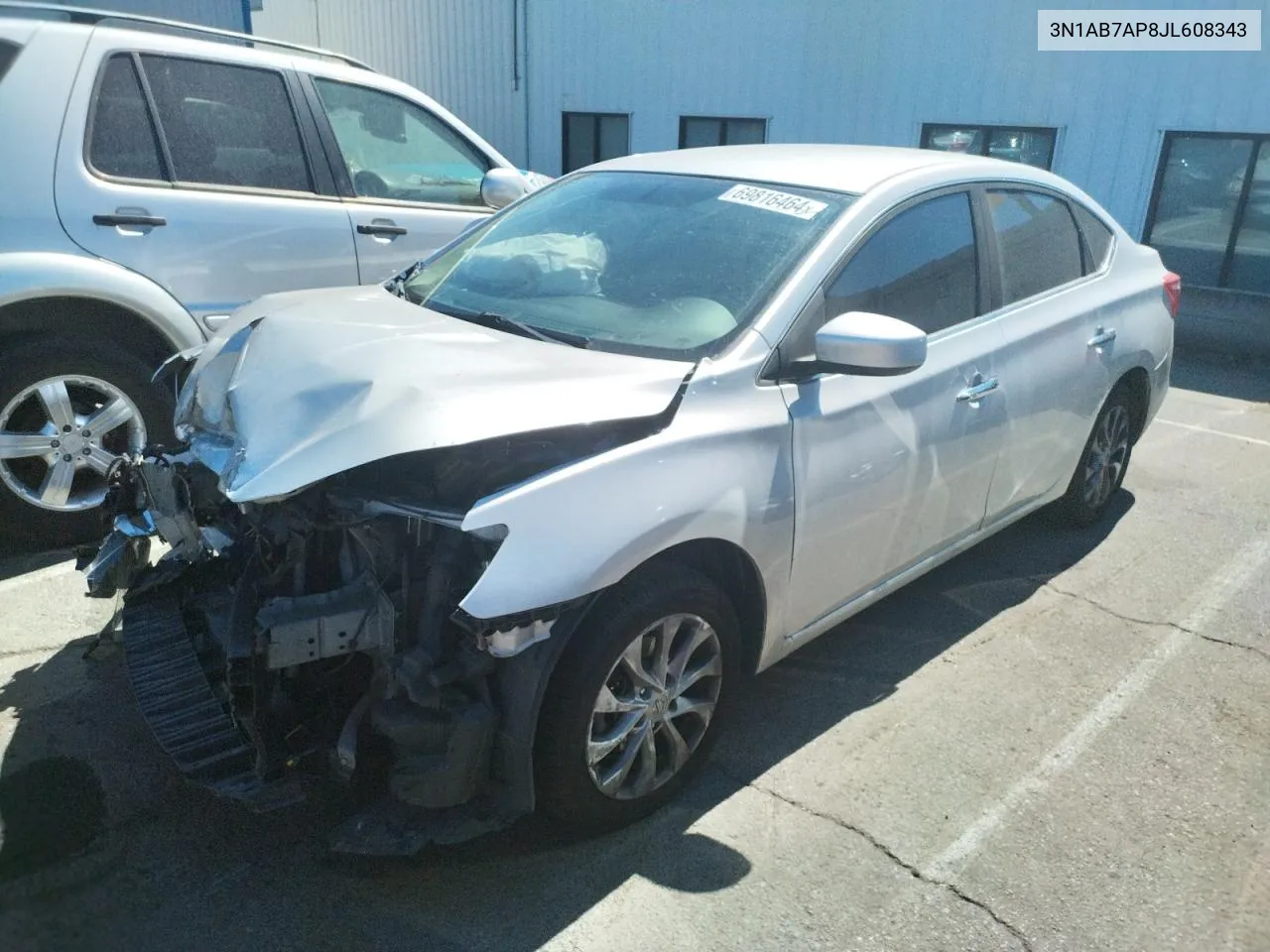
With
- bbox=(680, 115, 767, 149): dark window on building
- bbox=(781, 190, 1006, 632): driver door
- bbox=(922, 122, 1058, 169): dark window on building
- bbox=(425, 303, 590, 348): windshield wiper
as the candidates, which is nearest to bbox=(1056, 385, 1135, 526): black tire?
bbox=(781, 190, 1006, 632): driver door

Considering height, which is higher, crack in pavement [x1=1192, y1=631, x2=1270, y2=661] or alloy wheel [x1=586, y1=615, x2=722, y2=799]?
alloy wheel [x1=586, y1=615, x2=722, y2=799]

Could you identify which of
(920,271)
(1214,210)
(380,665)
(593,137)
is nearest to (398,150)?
(920,271)

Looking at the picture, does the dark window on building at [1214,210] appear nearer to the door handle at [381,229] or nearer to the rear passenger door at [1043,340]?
the rear passenger door at [1043,340]

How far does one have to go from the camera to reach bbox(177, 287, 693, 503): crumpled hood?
236 cm

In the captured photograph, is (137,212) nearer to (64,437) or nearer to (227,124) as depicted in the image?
(227,124)

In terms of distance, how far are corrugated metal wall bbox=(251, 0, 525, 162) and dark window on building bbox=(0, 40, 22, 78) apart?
13652 mm

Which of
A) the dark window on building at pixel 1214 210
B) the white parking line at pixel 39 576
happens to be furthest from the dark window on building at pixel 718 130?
the white parking line at pixel 39 576

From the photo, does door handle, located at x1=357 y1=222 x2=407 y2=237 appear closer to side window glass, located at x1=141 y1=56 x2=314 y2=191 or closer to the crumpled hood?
side window glass, located at x1=141 y1=56 x2=314 y2=191

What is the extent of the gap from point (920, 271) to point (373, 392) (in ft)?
6.43

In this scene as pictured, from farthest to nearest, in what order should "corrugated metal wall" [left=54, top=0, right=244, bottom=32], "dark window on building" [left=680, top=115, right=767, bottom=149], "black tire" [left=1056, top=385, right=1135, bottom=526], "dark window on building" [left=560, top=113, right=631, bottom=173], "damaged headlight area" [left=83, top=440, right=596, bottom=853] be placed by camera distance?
"dark window on building" [left=560, top=113, right=631, bottom=173]
"dark window on building" [left=680, top=115, right=767, bottom=149]
"corrugated metal wall" [left=54, top=0, right=244, bottom=32]
"black tire" [left=1056, top=385, right=1135, bottom=526]
"damaged headlight area" [left=83, top=440, right=596, bottom=853]

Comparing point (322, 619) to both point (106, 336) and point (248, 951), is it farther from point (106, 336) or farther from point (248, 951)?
point (106, 336)

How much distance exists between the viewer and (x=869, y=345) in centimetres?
272

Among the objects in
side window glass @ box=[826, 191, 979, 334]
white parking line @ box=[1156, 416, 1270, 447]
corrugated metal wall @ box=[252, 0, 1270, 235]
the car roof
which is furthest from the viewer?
corrugated metal wall @ box=[252, 0, 1270, 235]

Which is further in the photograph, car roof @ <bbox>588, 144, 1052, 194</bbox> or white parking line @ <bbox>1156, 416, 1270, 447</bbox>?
white parking line @ <bbox>1156, 416, 1270, 447</bbox>
